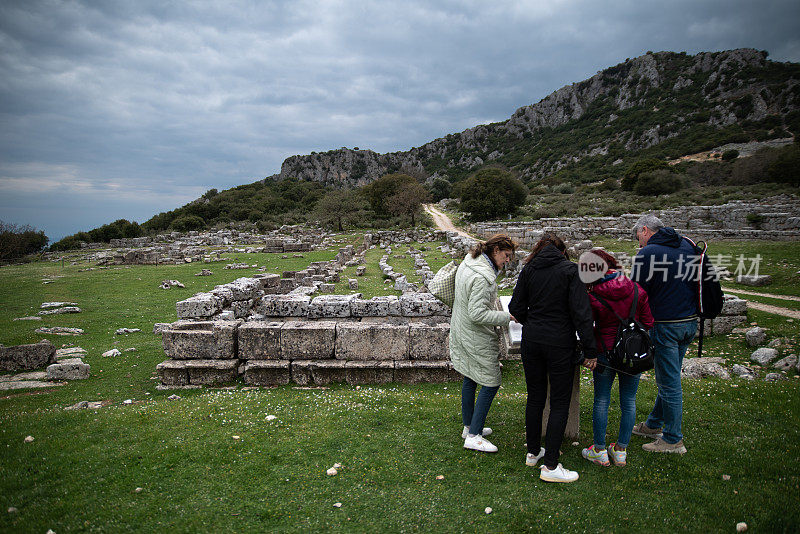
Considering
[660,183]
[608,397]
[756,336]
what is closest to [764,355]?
[756,336]

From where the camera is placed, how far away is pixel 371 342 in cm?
761

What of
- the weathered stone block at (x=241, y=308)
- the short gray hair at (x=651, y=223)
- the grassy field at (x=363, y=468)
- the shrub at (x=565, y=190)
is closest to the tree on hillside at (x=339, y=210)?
the shrub at (x=565, y=190)

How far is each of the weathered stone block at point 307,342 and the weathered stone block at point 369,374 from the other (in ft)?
1.84

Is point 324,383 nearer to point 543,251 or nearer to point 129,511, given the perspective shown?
point 129,511

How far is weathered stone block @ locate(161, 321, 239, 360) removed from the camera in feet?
25.4

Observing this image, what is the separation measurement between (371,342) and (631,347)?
486 cm

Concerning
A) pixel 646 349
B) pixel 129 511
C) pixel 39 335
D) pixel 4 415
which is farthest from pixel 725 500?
pixel 39 335

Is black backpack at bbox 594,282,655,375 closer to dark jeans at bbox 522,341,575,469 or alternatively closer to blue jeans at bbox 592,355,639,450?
blue jeans at bbox 592,355,639,450

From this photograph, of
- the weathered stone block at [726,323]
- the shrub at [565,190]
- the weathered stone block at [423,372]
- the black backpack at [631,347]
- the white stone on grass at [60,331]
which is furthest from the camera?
the shrub at [565,190]

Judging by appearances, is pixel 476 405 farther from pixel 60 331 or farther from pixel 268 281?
pixel 268 281

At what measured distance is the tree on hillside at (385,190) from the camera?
5472cm

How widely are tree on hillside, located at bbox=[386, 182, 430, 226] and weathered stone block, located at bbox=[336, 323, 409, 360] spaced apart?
41516 millimetres

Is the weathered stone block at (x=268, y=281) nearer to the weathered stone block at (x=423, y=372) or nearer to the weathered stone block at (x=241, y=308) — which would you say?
the weathered stone block at (x=241, y=308)

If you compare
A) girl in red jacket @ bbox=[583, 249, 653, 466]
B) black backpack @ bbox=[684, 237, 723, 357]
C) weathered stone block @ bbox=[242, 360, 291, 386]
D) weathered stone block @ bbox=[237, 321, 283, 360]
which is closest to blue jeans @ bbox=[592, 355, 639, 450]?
girl in red jacket @ bbox=[583, 249, 653, 466]
